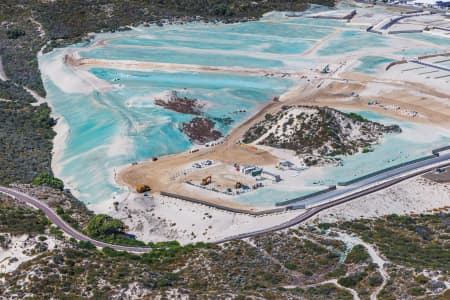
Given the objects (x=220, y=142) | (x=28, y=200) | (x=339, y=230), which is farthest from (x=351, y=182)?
(x=28, y=200)

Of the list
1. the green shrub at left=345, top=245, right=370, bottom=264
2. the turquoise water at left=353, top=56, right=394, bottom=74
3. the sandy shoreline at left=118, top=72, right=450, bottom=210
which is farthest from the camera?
the turquoise water at left=353, top=56, right=394, bottom=74

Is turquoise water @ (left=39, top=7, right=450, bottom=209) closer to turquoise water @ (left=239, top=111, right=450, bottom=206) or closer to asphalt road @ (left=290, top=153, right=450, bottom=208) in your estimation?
turquoise water @ (left=239, top=111, right=450, bottom=206)

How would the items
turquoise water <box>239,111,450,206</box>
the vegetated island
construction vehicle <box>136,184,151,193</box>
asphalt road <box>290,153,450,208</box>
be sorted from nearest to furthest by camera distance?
asphalt road <box>290,153,450,208</box>, turquoise water <box>239,111,450,206</box>, construction vehicle <box>136,184,151,193</box>, the vegetated island

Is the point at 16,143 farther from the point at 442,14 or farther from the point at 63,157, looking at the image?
the point at 442,14

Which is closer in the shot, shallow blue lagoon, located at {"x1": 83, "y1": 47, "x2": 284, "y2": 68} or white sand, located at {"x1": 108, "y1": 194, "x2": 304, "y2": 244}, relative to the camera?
white sand, located at {"x1": 108, "y1": 194, "x2": 304, "y2": 244}

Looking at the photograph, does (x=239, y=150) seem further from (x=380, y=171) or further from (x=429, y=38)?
(x=429, y=38)

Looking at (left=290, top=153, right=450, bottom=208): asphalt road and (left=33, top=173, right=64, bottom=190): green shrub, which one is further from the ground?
(left=290, top=153, right=450, bottom=208): asphalt road

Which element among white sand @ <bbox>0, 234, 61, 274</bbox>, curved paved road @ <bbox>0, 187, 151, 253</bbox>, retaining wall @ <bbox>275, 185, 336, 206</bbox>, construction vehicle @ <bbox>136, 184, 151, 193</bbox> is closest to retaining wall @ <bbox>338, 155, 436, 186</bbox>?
retaining wall @ <bbox>275, 185, 336, 206</bbox>
